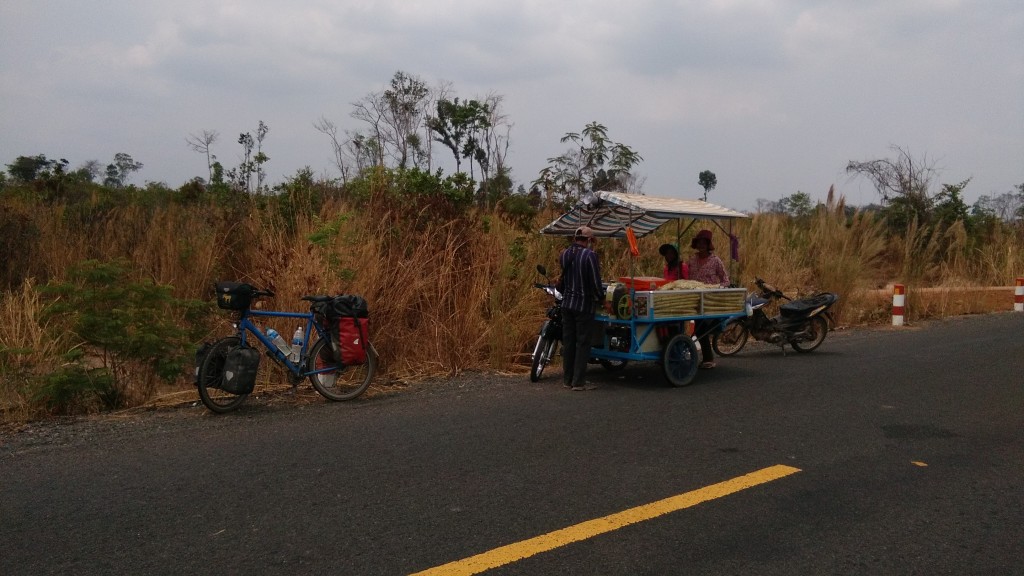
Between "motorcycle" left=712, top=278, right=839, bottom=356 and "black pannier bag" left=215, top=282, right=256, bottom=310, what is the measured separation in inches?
251

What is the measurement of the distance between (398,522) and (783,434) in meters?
3.36

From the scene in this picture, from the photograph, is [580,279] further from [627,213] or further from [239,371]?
[239,371]

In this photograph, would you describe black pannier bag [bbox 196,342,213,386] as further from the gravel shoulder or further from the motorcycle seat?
the motorcycle seat

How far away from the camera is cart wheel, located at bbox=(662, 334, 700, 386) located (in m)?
8.40

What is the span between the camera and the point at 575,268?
8156mm

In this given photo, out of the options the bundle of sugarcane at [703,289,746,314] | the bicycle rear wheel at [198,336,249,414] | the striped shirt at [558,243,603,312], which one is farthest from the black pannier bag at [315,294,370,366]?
the bundle of sugarcane at [703,289,746,314]

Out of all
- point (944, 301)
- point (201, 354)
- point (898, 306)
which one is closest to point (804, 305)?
point (898, 306)

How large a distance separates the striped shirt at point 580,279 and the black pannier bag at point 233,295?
122 inches

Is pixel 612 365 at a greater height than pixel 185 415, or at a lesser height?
greater

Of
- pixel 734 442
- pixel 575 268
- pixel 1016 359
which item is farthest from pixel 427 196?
pixel 1016 359

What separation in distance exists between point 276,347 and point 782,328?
22.6 ft

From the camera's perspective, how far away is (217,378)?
6.92 meters

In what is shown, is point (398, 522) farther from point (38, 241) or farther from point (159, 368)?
point (38, 241)

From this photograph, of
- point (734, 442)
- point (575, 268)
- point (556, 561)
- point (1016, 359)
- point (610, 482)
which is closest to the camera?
point (556, 561)
